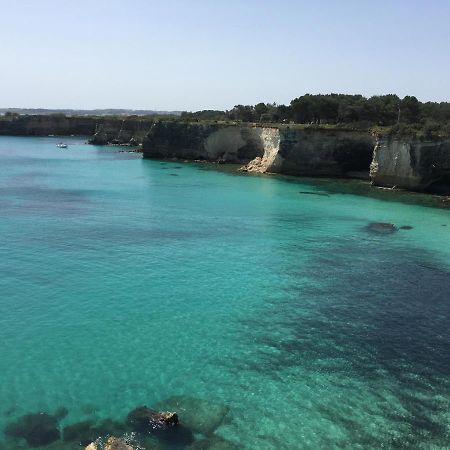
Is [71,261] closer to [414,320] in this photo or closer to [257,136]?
[414,320]

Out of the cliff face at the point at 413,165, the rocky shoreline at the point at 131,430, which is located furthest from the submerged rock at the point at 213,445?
the cliff face at the point at 413,165

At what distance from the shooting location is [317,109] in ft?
278

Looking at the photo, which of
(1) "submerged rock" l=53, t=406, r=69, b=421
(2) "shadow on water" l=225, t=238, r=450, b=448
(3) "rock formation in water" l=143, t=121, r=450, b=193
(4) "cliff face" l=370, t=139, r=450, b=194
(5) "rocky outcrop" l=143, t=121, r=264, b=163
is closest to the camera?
(1) "submerged rock" l=53, t=406, r=69, b=421

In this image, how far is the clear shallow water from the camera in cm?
1536

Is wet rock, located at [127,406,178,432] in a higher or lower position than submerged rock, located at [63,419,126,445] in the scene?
higher

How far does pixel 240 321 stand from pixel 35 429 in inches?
374

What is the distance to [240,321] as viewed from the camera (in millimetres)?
21453

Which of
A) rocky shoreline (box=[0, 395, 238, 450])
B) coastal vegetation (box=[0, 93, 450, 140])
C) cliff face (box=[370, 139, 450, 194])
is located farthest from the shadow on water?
coastal vegetation (box=[0, 93, 450, 140])

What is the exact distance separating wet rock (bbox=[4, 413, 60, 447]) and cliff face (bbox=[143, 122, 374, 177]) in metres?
55.8

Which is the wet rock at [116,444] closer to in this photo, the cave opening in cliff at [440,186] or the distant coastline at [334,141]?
the distant coastline at [334,141]

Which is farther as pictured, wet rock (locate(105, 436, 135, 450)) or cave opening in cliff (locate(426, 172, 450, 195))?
cave opening in cliff (locate(426, 172, 450, 195))

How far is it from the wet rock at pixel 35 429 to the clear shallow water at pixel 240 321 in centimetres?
42

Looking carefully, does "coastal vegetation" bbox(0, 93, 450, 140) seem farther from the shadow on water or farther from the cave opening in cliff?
the shadow on water

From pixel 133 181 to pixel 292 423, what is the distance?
5018 centimetres
